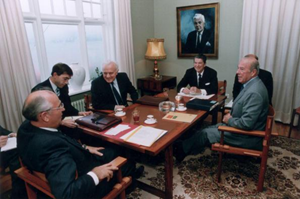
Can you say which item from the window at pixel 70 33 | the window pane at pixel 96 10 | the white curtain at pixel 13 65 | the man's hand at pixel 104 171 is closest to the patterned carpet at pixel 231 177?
the man's hand at pixel 104 171

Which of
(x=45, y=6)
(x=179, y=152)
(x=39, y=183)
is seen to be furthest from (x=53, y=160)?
(x=45, y=6)

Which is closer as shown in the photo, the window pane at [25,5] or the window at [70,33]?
the window pane at [25,5]

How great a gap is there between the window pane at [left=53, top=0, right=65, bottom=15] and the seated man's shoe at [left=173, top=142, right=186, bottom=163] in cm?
247

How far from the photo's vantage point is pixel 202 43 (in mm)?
4129

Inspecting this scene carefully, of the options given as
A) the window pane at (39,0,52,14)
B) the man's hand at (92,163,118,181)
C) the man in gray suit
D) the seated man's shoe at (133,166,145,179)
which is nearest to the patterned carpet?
the seated man's shoe at (133,166,145,179)

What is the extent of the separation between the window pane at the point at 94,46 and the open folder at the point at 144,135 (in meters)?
2.23

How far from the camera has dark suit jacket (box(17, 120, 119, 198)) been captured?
3.69ft

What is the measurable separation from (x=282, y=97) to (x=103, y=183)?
328 centimetres

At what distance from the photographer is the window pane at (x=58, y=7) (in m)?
3.10

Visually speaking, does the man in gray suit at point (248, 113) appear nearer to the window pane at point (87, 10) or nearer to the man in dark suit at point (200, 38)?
the man in dark suit at point (200, 38)

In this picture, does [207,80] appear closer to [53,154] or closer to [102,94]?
[102,94]

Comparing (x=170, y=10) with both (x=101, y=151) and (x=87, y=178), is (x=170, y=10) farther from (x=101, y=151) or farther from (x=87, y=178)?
(x=87, y=178)

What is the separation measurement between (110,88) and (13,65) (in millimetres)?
1121

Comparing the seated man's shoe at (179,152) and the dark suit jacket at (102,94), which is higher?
the dark suit jacket at (102,94)
